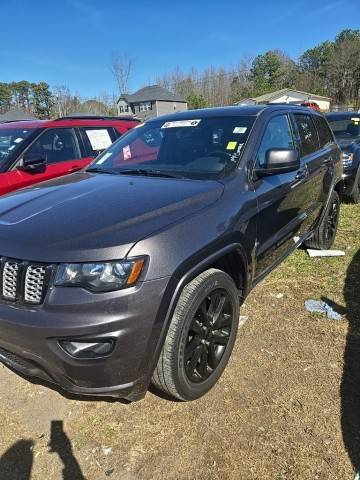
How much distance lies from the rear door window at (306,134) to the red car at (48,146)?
9.78 feet

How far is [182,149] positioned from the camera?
3.40 metres

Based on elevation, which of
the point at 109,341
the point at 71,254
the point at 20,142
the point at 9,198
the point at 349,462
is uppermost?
the point at 20,142

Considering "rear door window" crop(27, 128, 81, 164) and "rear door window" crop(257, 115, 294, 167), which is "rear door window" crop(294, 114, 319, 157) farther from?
"rear door window" crop(27, 128, 81, 164)

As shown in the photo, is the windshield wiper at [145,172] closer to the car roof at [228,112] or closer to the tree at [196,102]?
the car roof at [228,112]

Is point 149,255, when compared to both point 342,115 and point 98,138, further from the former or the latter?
point 342,115

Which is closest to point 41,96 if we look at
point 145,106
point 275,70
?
point 145,106

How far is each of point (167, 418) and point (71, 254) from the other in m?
1.28

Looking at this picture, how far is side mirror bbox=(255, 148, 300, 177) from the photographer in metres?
2.98

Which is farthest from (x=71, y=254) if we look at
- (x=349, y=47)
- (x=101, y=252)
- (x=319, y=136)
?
(x=349, y=47)

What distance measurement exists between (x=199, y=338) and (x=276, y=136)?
199 centimetres

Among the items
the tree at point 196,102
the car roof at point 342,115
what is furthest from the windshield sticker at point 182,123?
the tree at point 196,102

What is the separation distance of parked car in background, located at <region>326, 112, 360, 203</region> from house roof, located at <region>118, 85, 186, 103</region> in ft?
194

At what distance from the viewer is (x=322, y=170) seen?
4.54 m

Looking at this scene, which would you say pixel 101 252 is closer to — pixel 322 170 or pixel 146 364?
pixel 146 364
